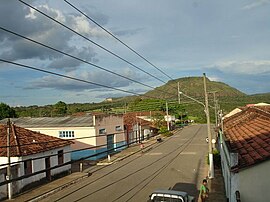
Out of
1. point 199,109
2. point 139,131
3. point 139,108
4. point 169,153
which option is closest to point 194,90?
point 199,109

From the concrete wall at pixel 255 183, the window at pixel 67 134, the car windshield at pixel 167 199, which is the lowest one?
the car windshield at pixel 167 199

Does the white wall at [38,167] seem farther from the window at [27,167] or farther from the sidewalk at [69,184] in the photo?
the sidewalk at [69,184]

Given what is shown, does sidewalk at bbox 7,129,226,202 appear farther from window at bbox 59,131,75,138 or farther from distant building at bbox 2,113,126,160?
window at bbox 59,131,75,138

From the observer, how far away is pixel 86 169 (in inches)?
1101

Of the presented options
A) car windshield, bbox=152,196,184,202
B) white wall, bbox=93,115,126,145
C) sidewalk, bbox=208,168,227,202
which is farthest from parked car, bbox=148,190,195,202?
white wall, bbox=93,115,126,145

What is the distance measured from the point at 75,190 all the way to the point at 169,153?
17.1 metres

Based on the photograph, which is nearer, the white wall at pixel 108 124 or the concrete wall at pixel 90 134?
the concrete wall at pixel 90 134

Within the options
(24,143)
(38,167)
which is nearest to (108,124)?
(24,143)

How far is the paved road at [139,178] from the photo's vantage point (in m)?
18.6

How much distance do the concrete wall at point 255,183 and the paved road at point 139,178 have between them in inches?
314

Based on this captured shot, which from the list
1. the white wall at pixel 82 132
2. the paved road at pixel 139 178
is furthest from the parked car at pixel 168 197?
the white wall at pixel 82 132

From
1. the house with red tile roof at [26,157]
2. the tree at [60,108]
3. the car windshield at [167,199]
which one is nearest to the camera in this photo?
the car windshield at [167,199]

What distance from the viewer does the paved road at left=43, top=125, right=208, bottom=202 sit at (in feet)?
60.9

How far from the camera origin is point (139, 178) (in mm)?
23141
